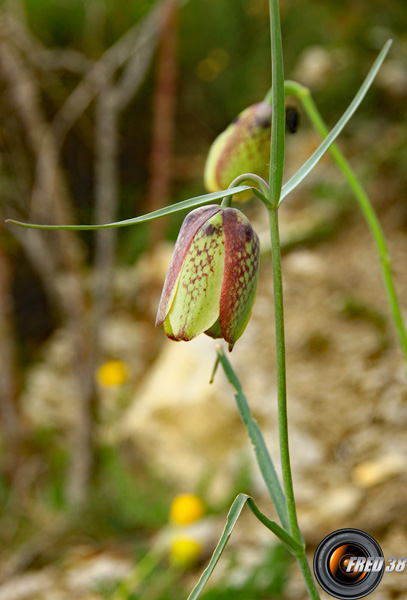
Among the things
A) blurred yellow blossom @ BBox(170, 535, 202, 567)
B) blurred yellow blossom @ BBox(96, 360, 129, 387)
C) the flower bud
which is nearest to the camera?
the flower bud

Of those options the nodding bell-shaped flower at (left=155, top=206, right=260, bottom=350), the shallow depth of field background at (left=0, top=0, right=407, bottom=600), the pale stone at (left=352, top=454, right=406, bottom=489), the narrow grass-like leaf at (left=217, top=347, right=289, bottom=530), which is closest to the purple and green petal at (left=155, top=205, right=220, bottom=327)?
the nodding bell-shaped flower at (left=155, top=206, right=260, bottom=350)

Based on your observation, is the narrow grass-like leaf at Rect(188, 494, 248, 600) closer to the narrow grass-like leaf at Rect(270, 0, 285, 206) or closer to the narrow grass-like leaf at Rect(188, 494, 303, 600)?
the narrow grass-like leaf at Rect(188, 494, 303, 600)

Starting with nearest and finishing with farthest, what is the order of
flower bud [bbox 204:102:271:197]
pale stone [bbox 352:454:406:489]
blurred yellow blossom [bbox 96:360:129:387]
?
flower bud [bbox 204:102:271:197], pale stone [bbox 352:454:406:489], blurred yellow blossom [bbox 96:360:129:387]

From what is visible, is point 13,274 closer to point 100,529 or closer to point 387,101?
point 100,529

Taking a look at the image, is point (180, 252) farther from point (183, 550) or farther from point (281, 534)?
point (183, 550)

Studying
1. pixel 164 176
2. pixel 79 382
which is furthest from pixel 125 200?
pixel 79 382
